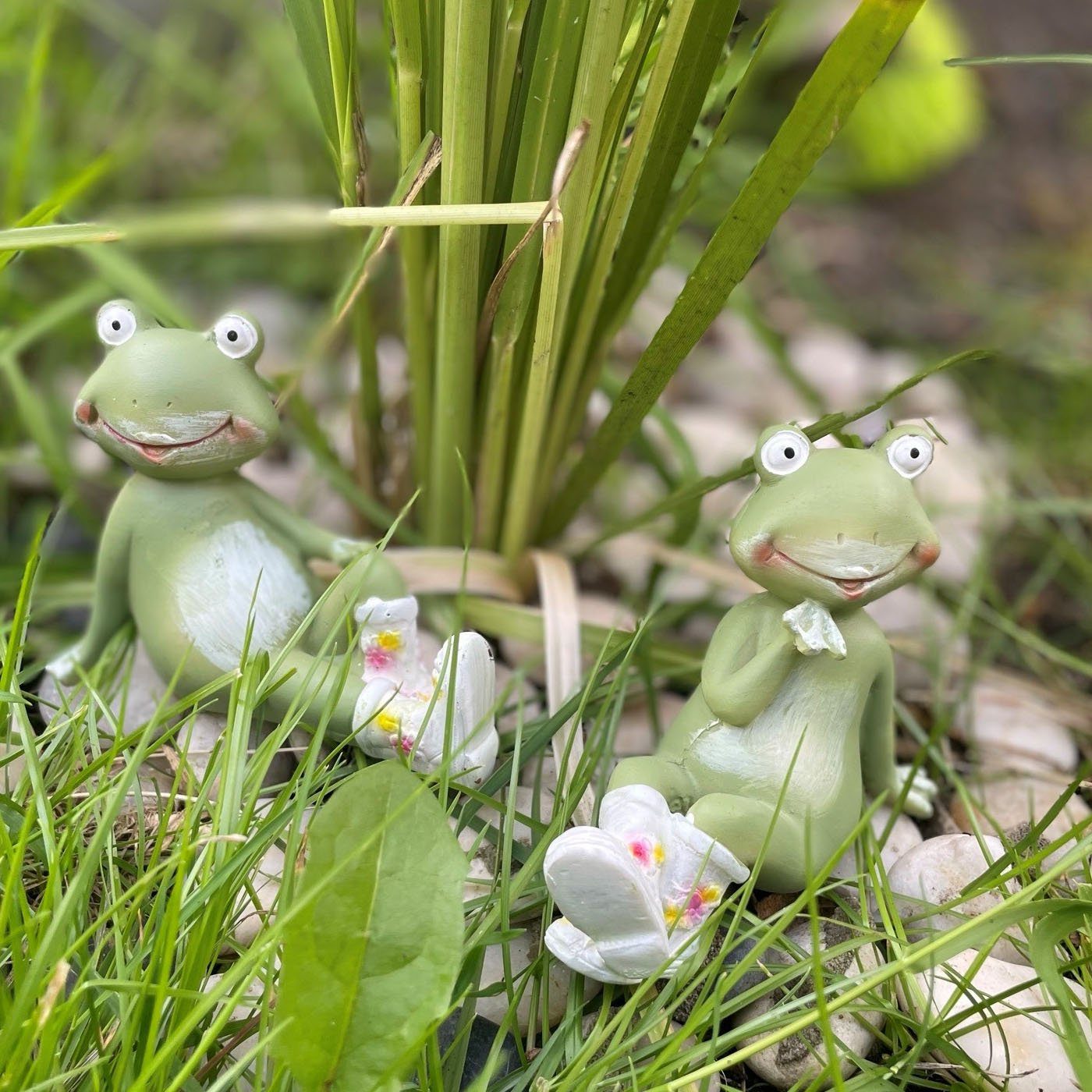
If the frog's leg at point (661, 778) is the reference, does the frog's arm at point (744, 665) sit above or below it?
above

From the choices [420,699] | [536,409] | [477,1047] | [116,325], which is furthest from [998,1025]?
[116,325]

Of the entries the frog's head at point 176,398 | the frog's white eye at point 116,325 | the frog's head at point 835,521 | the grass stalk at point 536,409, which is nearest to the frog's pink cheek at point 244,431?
the frog's head at point 176,398

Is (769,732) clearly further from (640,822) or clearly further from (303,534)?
(303,534)

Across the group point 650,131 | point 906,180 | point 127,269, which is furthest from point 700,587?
point 906,180

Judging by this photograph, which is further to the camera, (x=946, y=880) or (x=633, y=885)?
(x=946, y=880)

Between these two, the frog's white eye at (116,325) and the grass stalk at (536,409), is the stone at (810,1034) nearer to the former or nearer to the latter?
the grass stalk at (536,409)

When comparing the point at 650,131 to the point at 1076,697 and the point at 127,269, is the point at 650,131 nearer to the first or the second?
the point at 127,269
